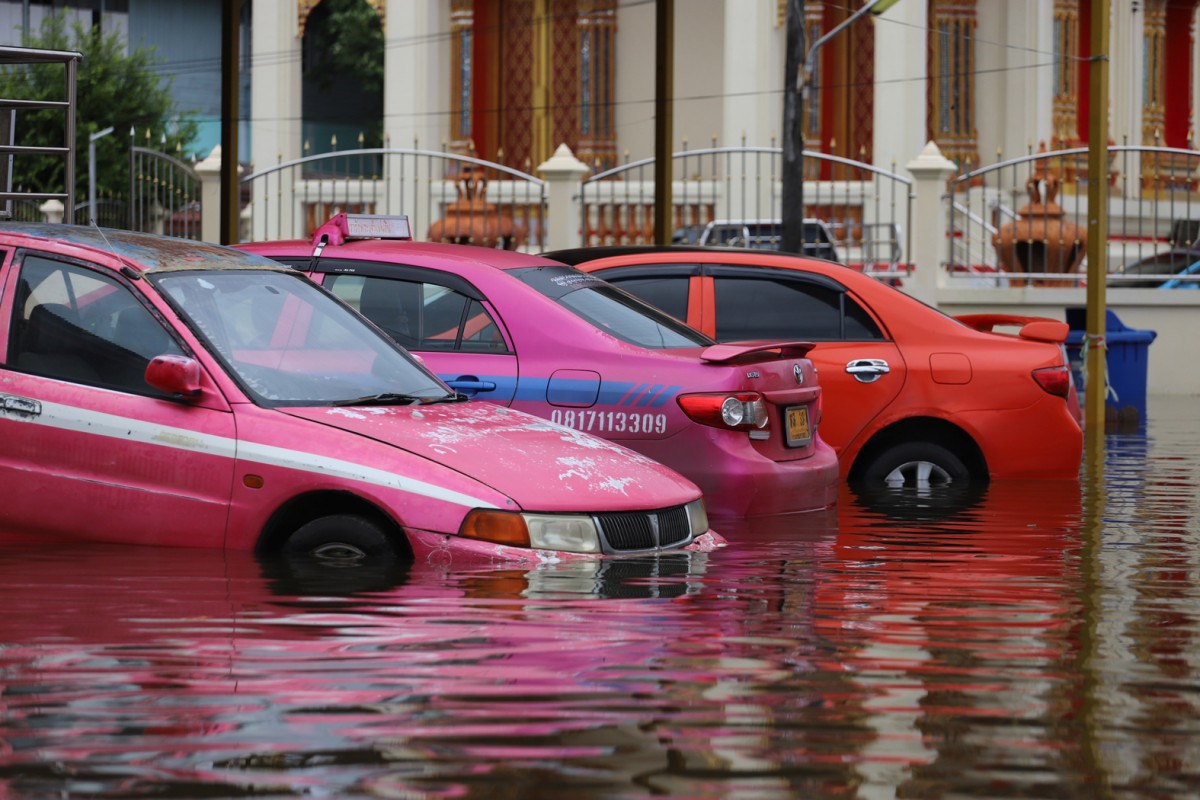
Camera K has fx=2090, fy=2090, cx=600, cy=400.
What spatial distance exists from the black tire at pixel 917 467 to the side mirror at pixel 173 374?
4.84m

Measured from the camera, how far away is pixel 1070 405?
11688 millimetres

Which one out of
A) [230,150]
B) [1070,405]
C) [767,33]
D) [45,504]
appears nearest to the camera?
[45,504]

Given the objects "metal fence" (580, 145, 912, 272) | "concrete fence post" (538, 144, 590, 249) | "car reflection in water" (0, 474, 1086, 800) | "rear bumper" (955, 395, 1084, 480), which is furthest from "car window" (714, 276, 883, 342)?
"metal fence" (580, 145, 912, 272)

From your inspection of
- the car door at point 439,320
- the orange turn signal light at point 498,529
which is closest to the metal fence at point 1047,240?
the car door at point 439,320

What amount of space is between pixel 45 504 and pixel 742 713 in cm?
353

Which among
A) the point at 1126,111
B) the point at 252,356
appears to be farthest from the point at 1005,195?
the point at 252,356

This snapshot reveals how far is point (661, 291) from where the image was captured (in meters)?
11.6

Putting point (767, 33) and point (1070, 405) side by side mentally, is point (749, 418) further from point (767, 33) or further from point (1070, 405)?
point (767, 33)

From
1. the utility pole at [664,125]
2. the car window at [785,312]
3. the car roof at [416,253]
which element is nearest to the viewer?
the car roof at [416,253]

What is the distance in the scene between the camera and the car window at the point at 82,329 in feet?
25.9

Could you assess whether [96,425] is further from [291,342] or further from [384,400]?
[384,400]

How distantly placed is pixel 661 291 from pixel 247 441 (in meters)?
4.39

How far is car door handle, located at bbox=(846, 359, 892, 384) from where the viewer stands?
11258 mm

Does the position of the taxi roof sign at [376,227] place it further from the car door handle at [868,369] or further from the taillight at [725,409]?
the car door handle at [868,369]
